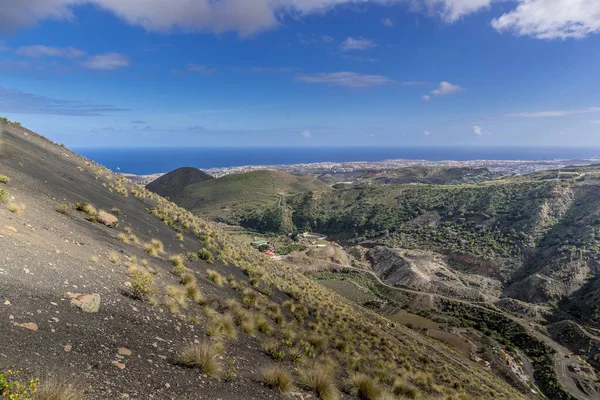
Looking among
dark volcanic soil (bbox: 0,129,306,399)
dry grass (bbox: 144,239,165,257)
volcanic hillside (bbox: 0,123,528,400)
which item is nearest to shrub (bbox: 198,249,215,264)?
volcanic hillside (bbox: 0,123,528,400)

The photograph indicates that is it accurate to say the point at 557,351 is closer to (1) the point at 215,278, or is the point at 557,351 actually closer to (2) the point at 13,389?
(1) the point at 215,278

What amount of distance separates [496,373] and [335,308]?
2132cm

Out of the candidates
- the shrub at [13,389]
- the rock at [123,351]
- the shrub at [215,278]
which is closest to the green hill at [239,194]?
the shrub at [215,278]

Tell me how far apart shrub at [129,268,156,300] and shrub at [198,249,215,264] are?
23.5ft

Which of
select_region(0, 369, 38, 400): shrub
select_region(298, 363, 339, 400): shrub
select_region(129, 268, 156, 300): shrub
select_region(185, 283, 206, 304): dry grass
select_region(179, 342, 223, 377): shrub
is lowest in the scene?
select_region(298, 363, 339, 400): shrub

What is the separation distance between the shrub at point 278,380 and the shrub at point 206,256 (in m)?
10.3

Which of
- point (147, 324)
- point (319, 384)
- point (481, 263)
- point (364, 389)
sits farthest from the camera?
point (481, 263)

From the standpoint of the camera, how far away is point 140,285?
884 cm

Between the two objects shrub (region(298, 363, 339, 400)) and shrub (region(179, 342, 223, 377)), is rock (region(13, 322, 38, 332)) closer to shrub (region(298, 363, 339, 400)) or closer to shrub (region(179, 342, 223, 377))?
shrub (region(179, 342, 223, 377))

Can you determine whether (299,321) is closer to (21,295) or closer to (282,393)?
(282,393)

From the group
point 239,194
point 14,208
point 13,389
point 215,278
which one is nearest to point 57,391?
point 13,389

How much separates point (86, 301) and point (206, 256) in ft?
33.8

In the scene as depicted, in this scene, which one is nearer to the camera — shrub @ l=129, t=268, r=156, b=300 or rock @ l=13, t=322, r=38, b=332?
rock @ l=13, t=322, r=38, b=332

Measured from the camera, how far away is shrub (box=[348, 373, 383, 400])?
8.68 metres
